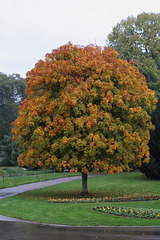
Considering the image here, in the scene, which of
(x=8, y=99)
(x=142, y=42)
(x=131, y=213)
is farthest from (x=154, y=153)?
(x=8, y=99)

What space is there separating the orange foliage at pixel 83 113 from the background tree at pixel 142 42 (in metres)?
18.1

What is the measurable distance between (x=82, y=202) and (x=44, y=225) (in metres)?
7.55

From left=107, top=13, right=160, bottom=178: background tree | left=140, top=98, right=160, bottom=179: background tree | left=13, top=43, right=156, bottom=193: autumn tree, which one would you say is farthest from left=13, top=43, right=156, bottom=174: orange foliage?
left=107, top=13, right=160, bottom=178: background tree

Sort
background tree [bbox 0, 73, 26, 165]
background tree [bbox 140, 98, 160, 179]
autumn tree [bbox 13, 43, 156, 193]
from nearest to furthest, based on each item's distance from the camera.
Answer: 1. autumn tree [bbox 13, 43, 156, 193]
2. background tree [bbox 140, 98, 160, 179]
3. background tree [bbox 0, 73, 26, 165]

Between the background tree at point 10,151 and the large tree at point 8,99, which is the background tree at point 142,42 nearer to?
the background tree at point 10,151

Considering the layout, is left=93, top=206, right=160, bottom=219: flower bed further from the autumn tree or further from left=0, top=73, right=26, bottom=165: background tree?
left=0, top=73, right=26, bottom=165: background tree

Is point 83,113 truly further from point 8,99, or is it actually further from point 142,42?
point 8,99

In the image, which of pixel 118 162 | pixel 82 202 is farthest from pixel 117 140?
pixel 82 202

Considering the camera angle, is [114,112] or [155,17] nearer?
[114,112]

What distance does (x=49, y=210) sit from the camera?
17.4 m

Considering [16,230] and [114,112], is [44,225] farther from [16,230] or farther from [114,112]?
[114,112]

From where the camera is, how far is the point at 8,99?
253ft

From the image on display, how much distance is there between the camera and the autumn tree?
22.5 m

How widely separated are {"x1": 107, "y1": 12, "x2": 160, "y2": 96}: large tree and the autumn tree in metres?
19.0
